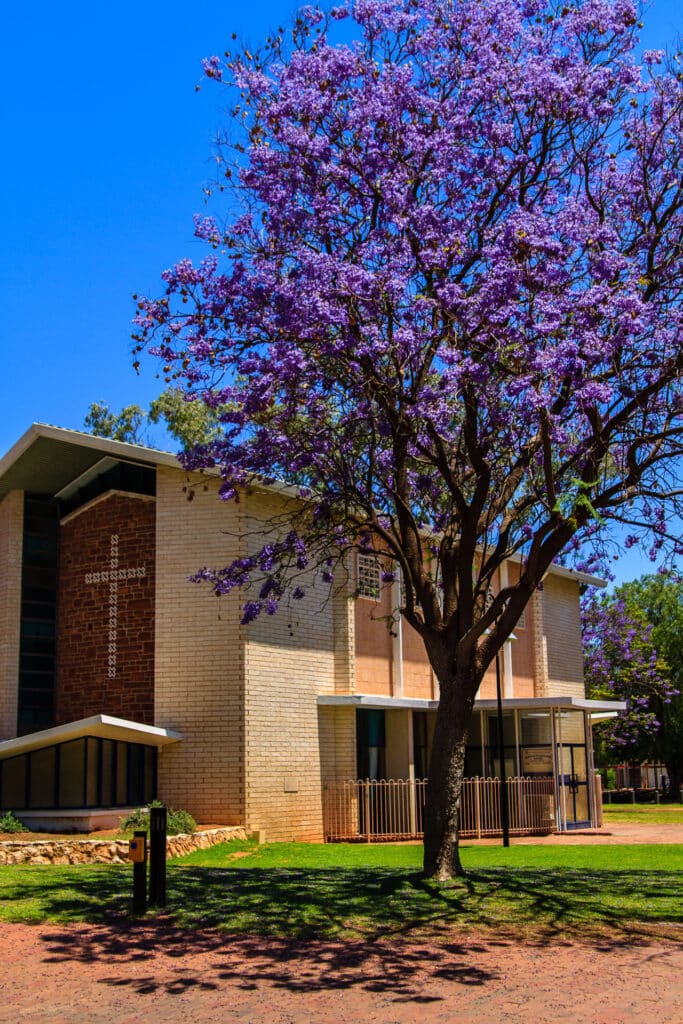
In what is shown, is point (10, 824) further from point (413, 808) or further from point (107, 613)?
point (413, 808)

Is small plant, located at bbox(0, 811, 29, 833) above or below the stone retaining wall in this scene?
above

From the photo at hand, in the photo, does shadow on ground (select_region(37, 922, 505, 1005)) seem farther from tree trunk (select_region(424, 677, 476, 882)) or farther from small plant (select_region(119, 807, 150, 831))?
small plant (select_region(119, 807, 150, 831))

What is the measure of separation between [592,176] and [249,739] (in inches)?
507

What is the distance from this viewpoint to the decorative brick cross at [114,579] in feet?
80.6

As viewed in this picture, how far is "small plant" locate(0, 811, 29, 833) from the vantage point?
20717 millimetres

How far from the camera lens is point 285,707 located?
2388cm

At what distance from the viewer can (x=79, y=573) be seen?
1017 inches

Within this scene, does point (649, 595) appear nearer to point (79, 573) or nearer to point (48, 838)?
point (79, 573)

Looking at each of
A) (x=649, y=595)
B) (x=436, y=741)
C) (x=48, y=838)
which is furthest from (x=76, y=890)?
(x=649, y=595)

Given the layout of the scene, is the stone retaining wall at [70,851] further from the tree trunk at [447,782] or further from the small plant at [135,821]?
the tree trunk at [447,782]

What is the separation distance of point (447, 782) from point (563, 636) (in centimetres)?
2291

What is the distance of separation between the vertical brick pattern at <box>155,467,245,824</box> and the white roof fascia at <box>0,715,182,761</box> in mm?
531

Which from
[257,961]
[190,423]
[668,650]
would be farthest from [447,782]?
[668,650]

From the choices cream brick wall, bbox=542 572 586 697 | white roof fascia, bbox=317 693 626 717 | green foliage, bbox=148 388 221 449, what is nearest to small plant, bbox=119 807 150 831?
white roof fascia, bbox=317 693 626 717
